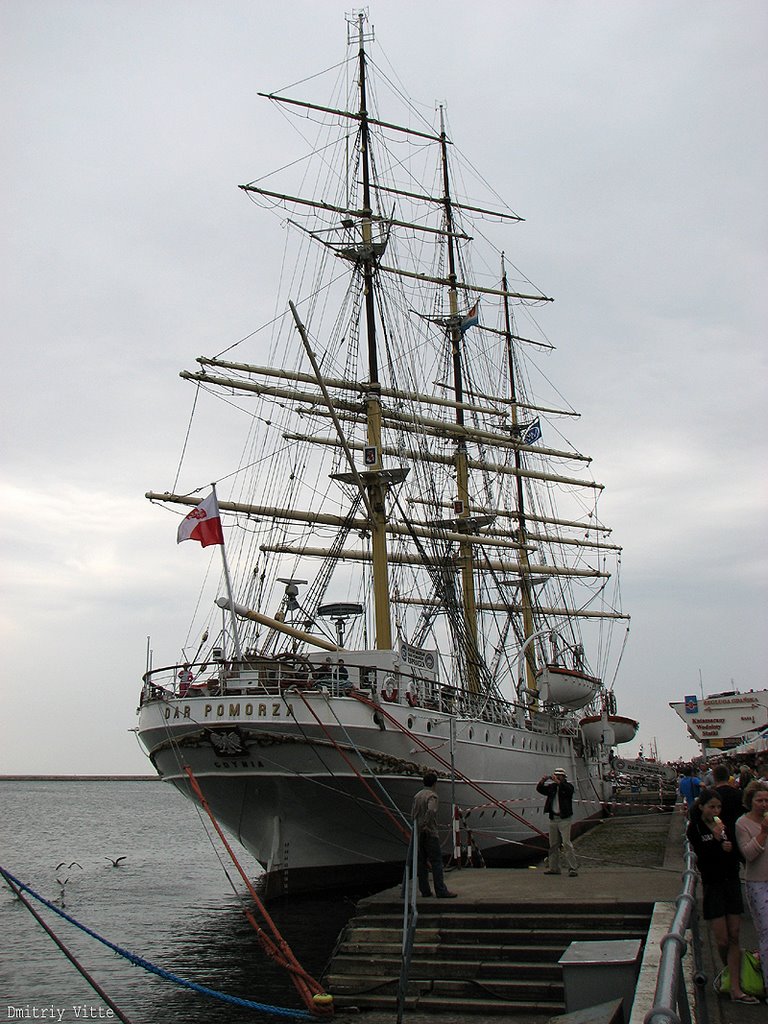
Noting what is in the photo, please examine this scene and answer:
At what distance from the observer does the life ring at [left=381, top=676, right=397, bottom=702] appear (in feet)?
68.1

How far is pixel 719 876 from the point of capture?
807cm

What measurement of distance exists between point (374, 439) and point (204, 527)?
8021 millimetres

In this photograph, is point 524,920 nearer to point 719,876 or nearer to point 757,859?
point 719,876

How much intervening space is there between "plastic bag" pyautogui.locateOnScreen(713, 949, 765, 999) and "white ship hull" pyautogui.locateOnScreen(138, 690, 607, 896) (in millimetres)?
10538

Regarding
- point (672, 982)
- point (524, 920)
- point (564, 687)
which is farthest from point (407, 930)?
point (564, 687)

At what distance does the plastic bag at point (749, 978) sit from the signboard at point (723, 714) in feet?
104

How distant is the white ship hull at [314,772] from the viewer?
19.4 m

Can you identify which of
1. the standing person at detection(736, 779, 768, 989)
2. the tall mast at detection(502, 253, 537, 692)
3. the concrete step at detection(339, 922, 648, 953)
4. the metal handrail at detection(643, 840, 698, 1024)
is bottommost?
the concrete step at detection(339, 922, 648, 953)

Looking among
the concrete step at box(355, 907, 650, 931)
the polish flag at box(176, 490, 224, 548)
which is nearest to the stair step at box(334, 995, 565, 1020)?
the concrete step at box(355, 907, 650, 931)

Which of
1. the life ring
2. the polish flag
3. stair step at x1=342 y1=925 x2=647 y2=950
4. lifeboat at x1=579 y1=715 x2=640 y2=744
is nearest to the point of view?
stair step at x1=342 y1=925 x2=647 y2=950

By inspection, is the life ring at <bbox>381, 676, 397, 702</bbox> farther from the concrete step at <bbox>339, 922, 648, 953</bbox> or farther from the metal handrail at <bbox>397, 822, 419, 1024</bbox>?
the concrete step at <bbox>339, 922, 648, 953</bbox>

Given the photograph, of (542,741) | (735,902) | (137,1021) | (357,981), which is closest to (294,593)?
(542,741)

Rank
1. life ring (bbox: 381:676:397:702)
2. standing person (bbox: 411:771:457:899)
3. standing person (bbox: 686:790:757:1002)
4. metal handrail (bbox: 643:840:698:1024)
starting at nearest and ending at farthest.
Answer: metal handrail (bbox: 643:840:698:1024) < standing person (bbox: 686:790:757:1002) < standing person (bbox: 411:771:457:899) < life ring (bbox: 381:676:397:702)

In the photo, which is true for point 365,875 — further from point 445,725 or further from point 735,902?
point 735,902
